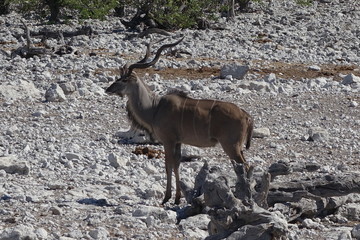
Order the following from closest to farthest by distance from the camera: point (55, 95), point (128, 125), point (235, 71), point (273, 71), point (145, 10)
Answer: point (128, 125) < point (55, 95) < point (235, 71) < point (273, 71) < point (145, 10)

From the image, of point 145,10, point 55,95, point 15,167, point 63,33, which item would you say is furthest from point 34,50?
point 15,167

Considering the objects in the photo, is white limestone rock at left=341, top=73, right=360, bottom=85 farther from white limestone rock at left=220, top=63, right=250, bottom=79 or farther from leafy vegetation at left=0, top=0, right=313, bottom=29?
leafy vegetation at left=0, top=0, right=313, bottom=29

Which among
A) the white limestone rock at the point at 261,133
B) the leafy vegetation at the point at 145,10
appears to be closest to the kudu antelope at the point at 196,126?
the white limestone rock at the point at 261,133

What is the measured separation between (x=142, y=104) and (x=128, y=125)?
12.3 ft

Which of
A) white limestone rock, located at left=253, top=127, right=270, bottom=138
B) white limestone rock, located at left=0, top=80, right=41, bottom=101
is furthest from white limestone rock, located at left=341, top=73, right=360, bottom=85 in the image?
white limestone rock, located at left=0, top=80, right=41, bottom=101

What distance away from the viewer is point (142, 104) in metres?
10.5

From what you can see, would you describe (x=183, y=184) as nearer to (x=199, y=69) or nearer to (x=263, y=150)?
(x=263, y=150)

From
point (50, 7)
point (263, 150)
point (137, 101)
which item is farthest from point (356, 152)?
point (50, 7)

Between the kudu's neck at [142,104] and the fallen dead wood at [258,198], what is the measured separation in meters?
1.49

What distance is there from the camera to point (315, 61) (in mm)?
22469

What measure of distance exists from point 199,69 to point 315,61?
12.4 ft

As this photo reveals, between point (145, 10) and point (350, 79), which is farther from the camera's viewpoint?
point (145, 10)

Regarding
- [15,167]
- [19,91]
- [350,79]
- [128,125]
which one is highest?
[15,167]

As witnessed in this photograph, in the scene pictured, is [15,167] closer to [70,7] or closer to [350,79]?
[350,79]
